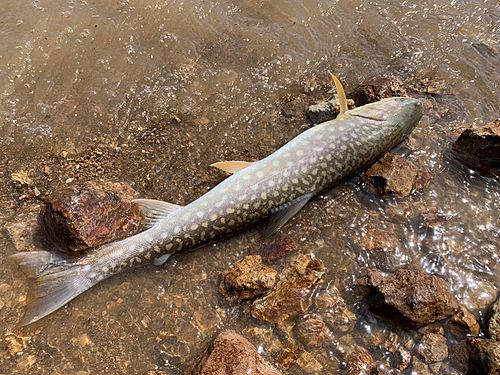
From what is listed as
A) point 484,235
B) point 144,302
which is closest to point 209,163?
point 144,302

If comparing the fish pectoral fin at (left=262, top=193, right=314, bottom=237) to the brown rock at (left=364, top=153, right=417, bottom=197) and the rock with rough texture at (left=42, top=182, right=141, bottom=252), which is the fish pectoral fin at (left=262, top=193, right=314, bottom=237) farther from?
the rock with rough texture at (left=42, top=182, right=141, bottom=252)

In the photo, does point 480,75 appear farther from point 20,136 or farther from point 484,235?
point 20,136

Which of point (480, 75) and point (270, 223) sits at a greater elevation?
point (480, 75)

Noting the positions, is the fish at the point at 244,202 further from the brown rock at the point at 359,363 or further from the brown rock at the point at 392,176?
the brown rock at the point at 359,363

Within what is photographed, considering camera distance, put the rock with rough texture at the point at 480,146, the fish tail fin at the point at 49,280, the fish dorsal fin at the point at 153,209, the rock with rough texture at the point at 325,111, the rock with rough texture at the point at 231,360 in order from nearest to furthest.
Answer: the rock with rough texture at the point at 231,360
the fish tail fin at the point at 49,280
the fish dorsal fin at the point at 153,209
the rock with rough texture at the point at 480,146
the rock with rough texture at the point at 325,111

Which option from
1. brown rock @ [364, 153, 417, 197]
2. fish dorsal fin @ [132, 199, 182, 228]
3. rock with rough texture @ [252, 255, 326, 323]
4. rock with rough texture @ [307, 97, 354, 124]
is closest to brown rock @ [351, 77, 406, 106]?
rock with rough texture @ [307, 97, 354, 124]

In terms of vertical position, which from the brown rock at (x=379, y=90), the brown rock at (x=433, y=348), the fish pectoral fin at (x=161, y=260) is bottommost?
the brown rock at (x=433, y=348)

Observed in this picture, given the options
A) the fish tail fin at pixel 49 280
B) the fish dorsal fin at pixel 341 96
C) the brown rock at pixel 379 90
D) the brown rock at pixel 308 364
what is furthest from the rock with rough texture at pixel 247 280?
the brown rock at pixel 379 90
